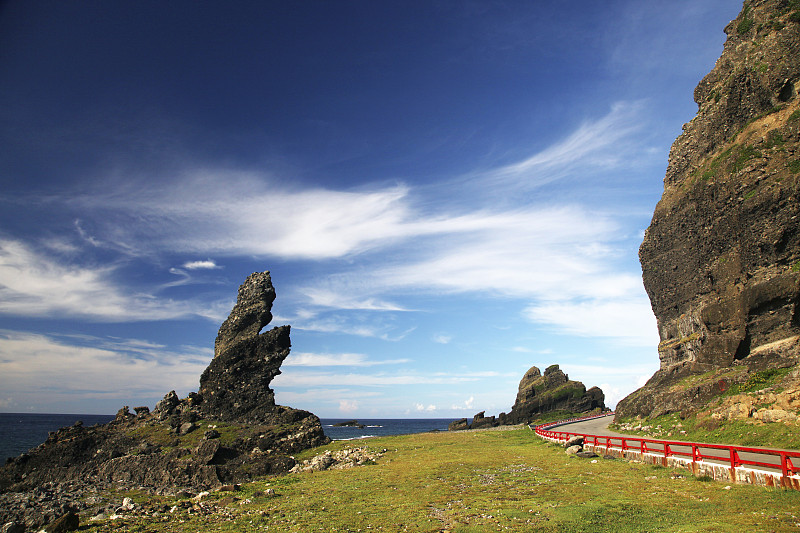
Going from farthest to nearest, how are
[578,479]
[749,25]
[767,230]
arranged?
[749,25] < [767,230] < [578,479]

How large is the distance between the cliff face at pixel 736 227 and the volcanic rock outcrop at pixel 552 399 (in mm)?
36963

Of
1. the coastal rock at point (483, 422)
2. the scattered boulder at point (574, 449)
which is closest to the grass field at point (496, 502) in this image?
the scattered boulder at point (574, 449)

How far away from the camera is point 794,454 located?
51.2 ft

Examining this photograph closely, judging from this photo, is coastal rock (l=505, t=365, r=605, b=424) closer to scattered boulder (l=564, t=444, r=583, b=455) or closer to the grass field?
scattered boulder (l=564, t=444, r=583, b=455)

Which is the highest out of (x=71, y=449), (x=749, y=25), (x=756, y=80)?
(x=749, y=25)

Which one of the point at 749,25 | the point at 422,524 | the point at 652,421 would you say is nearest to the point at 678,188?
the point at 749,25

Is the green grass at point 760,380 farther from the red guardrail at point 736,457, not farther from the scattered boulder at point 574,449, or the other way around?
the scattered boulder at point 574,449

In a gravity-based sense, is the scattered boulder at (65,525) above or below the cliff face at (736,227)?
below

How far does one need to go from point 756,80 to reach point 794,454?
44.0 meters

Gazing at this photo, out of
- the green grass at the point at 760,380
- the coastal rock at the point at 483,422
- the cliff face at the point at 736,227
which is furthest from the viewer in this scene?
the coastal rock at the point at 483,422

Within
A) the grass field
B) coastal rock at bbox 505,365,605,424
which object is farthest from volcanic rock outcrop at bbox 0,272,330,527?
coastal rock at bbox 505,365,605,424

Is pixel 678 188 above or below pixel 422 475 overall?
above

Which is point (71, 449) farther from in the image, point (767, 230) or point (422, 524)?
point (767, 230)

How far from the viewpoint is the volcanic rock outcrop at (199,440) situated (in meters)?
34.5
